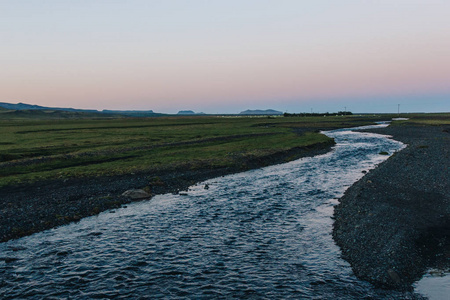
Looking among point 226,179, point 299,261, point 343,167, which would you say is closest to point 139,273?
point 299,261

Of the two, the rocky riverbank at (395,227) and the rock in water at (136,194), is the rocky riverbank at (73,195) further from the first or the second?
the rocky riverbank at (395,227)

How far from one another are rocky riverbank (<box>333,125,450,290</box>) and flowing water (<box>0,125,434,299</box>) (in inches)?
45.7

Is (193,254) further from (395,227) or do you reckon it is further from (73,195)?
(73,195)

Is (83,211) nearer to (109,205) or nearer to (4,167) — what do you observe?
(109,205)

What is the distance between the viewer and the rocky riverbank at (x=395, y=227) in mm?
15789

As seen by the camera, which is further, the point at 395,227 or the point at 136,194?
the point at 136,194

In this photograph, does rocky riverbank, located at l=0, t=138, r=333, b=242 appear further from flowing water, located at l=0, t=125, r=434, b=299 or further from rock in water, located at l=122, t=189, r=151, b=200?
flowing water, located at l=0, t=125, r=434, b=299

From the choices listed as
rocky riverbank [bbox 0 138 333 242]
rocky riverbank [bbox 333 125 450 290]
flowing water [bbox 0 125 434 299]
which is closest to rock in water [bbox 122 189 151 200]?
rocky riverbank [bbox 0 138 333 242]

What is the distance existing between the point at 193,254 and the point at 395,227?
13.7 metres

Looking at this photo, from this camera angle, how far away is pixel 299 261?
17250 millimetres

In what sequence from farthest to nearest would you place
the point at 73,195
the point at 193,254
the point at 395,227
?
1. the point at 73,195
2. the point at 395,227
3. the point at 193,254

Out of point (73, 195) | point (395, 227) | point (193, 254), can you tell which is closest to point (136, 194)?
point (73, 195)

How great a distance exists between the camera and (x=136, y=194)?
3070 centimetres

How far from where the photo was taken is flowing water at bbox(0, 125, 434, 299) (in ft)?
48.2
